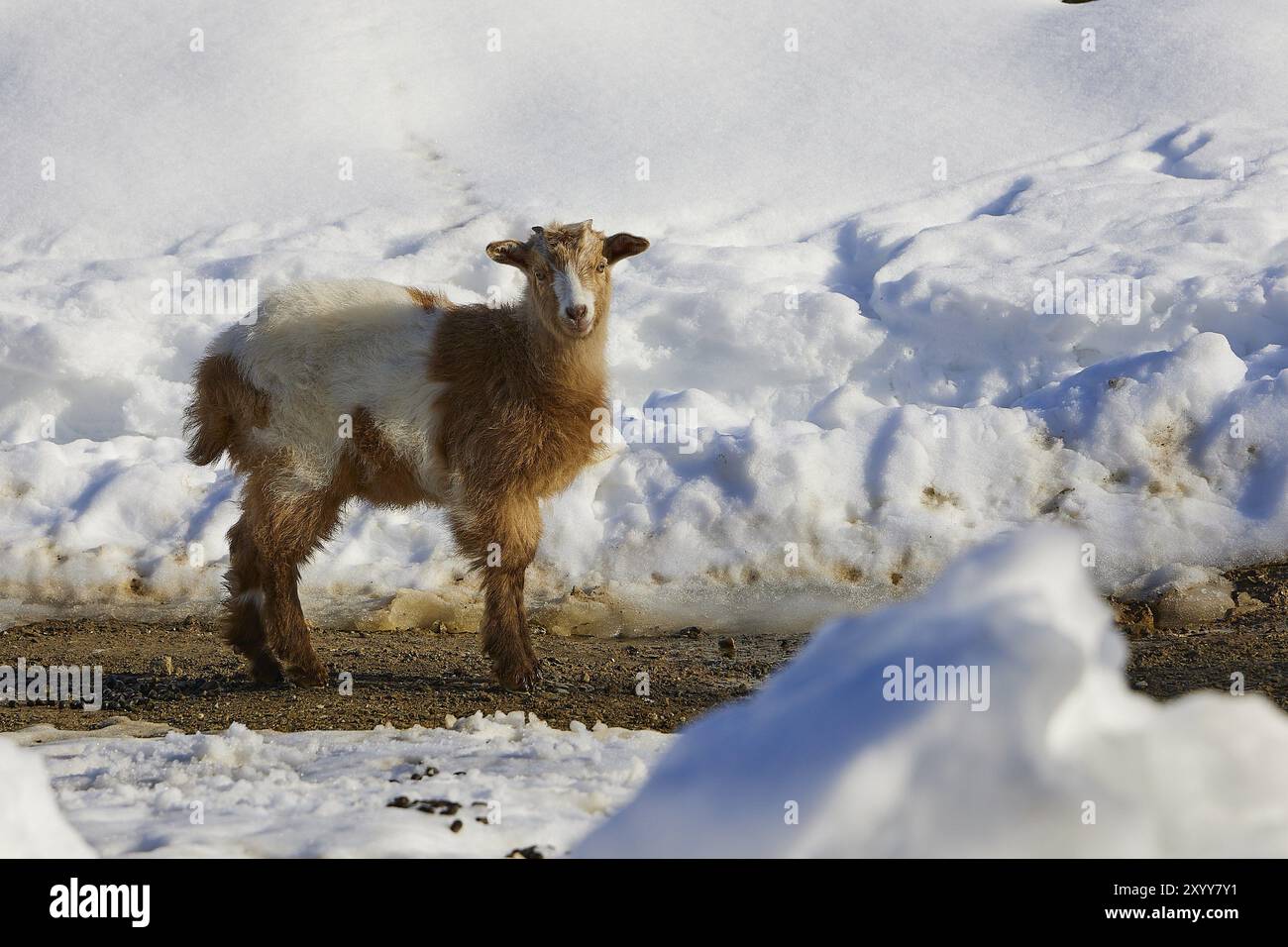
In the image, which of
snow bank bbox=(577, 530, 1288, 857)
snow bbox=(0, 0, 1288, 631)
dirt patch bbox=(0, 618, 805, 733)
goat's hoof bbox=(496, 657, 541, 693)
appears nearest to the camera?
snow bank bbox=(577, 530, 1288, 857)

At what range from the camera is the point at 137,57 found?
19.2 metres

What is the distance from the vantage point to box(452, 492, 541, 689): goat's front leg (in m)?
7.75

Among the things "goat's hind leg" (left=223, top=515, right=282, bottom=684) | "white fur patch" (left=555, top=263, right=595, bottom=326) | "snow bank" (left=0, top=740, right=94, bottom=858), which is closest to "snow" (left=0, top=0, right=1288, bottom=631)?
"goat's hind leg" (left=223, top=515, right=282, bottom=684)

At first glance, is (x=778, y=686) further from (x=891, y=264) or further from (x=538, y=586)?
(x=891, y=264)

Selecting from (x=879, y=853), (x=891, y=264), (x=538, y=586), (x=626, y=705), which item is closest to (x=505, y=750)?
(x=626, y=705)

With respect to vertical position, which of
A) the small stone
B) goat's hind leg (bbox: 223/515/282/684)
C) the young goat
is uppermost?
the young goat

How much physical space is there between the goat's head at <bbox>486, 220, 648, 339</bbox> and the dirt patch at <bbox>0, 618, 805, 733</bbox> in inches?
78.6

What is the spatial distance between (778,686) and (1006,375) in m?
9.41

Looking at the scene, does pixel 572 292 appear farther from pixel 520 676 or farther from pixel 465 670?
pixel 465 670

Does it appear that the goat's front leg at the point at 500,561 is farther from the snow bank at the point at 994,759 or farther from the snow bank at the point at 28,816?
the snow bank at the point at 994,759

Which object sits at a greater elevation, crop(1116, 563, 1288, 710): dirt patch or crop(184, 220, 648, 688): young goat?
crop(184, 220, 648, 688): young goat

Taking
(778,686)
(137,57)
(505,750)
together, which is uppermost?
(137,57)

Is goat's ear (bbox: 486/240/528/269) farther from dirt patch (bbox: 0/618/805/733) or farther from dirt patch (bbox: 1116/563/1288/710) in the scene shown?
dirt patch (bbox: 1116/563/1288/710)

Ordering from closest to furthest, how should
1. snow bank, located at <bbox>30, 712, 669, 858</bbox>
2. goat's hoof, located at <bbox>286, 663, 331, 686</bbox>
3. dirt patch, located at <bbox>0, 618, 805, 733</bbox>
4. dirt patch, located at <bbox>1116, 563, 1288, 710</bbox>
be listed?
1. snow bank, located at <bbox>30, 712, 669, 858</bbox>
2. dirt patch, located at <bbox>1116, 563, 1288, 710</bbox>
3. dirt patch, located at <bbox>0, 618, 805, 733</bbox>
4. goat's hoof, located at <bbox>286, 663, 331, 686</bbox>
